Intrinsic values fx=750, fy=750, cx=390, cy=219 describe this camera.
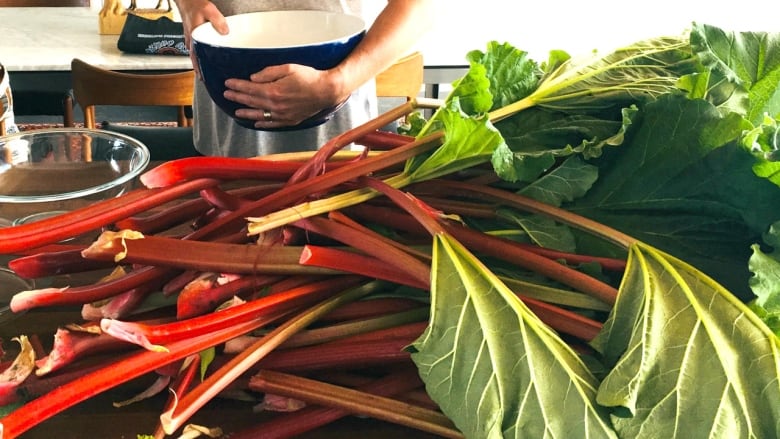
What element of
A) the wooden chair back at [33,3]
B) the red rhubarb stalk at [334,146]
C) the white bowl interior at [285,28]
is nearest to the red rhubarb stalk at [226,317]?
the red rhubarb stalk at [334,146]

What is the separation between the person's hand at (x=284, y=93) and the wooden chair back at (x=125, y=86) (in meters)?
0.84

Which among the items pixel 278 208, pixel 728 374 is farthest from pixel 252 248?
pixel 728 374

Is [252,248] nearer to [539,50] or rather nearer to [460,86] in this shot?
[460,86]

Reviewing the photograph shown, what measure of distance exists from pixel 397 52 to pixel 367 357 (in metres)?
0.65

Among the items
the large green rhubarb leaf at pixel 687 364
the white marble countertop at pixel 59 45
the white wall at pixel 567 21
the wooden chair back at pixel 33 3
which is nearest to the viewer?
the large green rhubarb leaf at pixel 687 364

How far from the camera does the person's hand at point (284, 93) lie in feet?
2.93

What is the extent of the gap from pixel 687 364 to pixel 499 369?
5.5 inches

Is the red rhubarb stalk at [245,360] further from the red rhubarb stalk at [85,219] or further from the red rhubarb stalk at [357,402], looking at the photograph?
the red rhubarb stalk at [85,219]

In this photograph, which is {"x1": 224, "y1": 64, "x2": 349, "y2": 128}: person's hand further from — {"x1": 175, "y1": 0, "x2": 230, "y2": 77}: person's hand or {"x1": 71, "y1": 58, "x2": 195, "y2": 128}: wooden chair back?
{"x1": 71, "y1": 58, "x2": 195, "y2": 128}: wooden chair back

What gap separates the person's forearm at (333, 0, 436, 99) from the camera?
99 cm

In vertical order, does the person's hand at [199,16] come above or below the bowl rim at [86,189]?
above

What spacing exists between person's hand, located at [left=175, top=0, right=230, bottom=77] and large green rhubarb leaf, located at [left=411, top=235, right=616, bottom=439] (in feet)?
1.77

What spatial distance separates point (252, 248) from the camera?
2.31 feet

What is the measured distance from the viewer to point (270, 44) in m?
1.12
